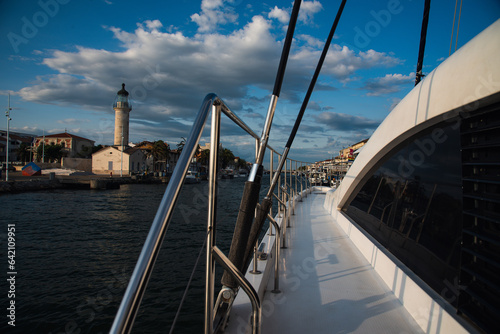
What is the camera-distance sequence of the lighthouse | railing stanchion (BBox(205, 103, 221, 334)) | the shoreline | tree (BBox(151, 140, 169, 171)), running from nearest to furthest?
railing stanchion (BBox(205, 103, 221, 334)) → the shoreline → tree (BBox(151, 140, 169, 171)) → the lighthouse

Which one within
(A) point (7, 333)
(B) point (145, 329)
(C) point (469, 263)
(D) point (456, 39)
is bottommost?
(A) point (7, 333)

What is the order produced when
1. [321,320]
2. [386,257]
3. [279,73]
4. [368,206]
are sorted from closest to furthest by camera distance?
[279,73], [321,320], [386,257], [368,206]

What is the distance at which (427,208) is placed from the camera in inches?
96.7

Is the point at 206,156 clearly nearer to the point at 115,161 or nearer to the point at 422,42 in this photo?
the point at 422,42

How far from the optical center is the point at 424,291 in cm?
209

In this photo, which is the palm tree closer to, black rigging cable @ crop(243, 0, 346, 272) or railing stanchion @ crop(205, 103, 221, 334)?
railing stanchion @ crop(205, 103, 221, 334)

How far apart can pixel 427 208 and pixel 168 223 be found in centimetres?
236

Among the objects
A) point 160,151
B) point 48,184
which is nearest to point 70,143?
point 160,151

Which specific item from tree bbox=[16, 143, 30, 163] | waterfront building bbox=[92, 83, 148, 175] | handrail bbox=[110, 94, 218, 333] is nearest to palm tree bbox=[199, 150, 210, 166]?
handrail bbox=[110, 94, 218, 333]

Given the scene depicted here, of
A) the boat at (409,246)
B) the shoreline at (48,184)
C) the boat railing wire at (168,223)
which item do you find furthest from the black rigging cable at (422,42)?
the shoreline at (48,184)

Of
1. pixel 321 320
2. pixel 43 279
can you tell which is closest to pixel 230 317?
pixel 321 320

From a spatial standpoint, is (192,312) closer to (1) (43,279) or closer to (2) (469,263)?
(2) (469,263)

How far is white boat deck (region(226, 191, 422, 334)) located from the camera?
6.61 ft

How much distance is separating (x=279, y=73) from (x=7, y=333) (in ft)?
20.2
